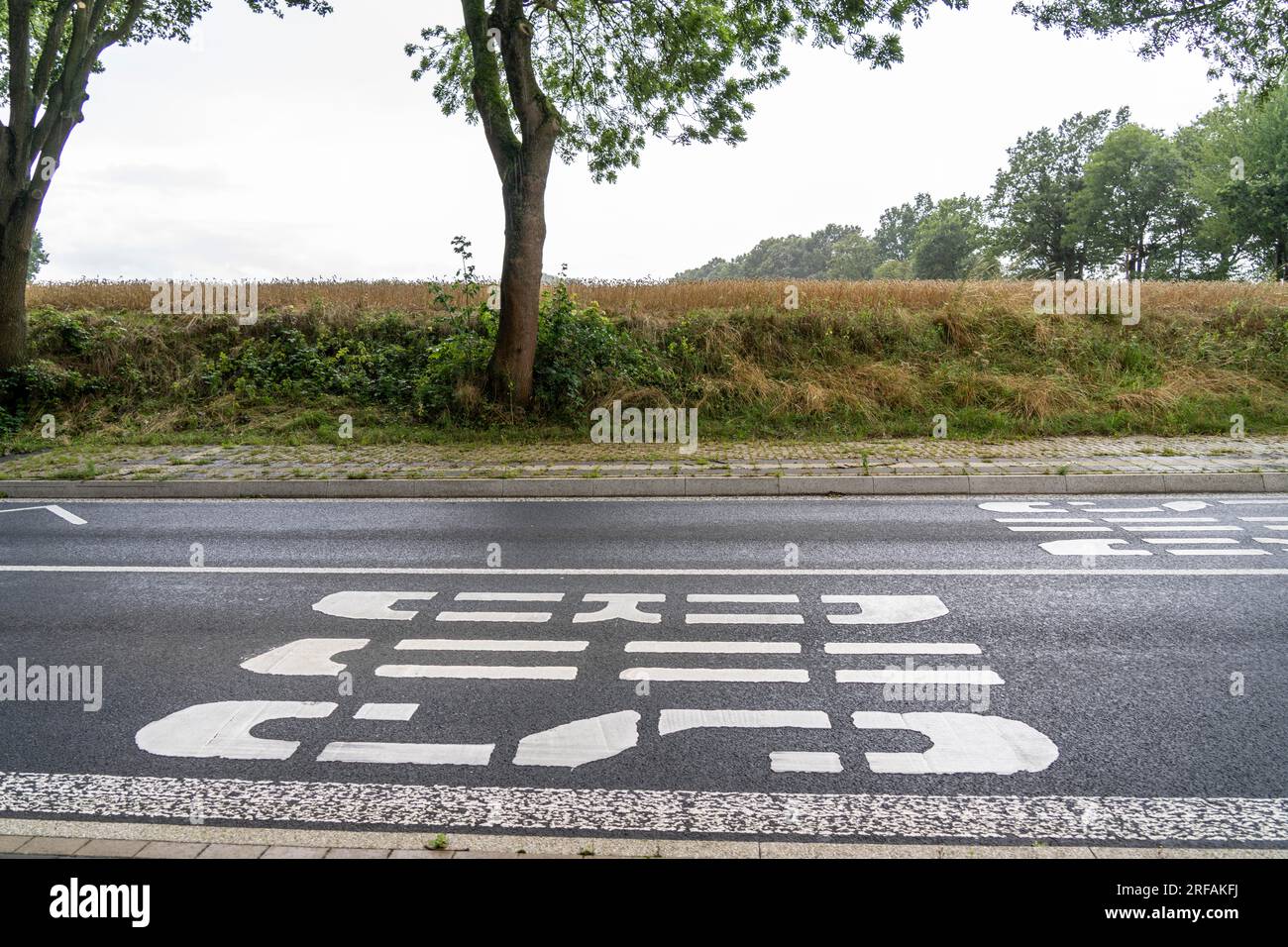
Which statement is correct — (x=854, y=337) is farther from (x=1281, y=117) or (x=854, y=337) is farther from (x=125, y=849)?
(x=1281, y=117)

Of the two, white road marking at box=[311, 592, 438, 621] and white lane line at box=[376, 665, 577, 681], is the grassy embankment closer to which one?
white road marking at box=[311, 592, 438, 621]

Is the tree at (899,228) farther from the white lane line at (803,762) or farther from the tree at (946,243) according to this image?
the white lane line at (803,762)

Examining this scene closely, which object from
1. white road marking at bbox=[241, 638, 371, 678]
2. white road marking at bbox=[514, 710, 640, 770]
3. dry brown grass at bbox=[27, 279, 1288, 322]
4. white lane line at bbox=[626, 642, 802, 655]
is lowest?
white road marking at bbox=[514, 710, 640, 770]

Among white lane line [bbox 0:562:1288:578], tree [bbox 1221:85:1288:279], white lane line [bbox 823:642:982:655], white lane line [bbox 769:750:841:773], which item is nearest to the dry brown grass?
white lane line [bbox 0:562:1288:578]

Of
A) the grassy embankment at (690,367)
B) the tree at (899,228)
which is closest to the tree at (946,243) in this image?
the tree at (899,228)

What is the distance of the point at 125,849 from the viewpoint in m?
3.21

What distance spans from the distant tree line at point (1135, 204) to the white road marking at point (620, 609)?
44.8 metres

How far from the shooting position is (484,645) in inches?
214

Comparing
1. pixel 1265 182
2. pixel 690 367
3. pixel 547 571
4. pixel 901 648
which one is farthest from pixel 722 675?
pixel 1265 182

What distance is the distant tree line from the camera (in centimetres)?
4188

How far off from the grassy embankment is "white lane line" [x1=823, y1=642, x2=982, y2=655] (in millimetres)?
9021

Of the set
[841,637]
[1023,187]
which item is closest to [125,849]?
[841,637]

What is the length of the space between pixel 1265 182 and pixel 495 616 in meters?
46.8
